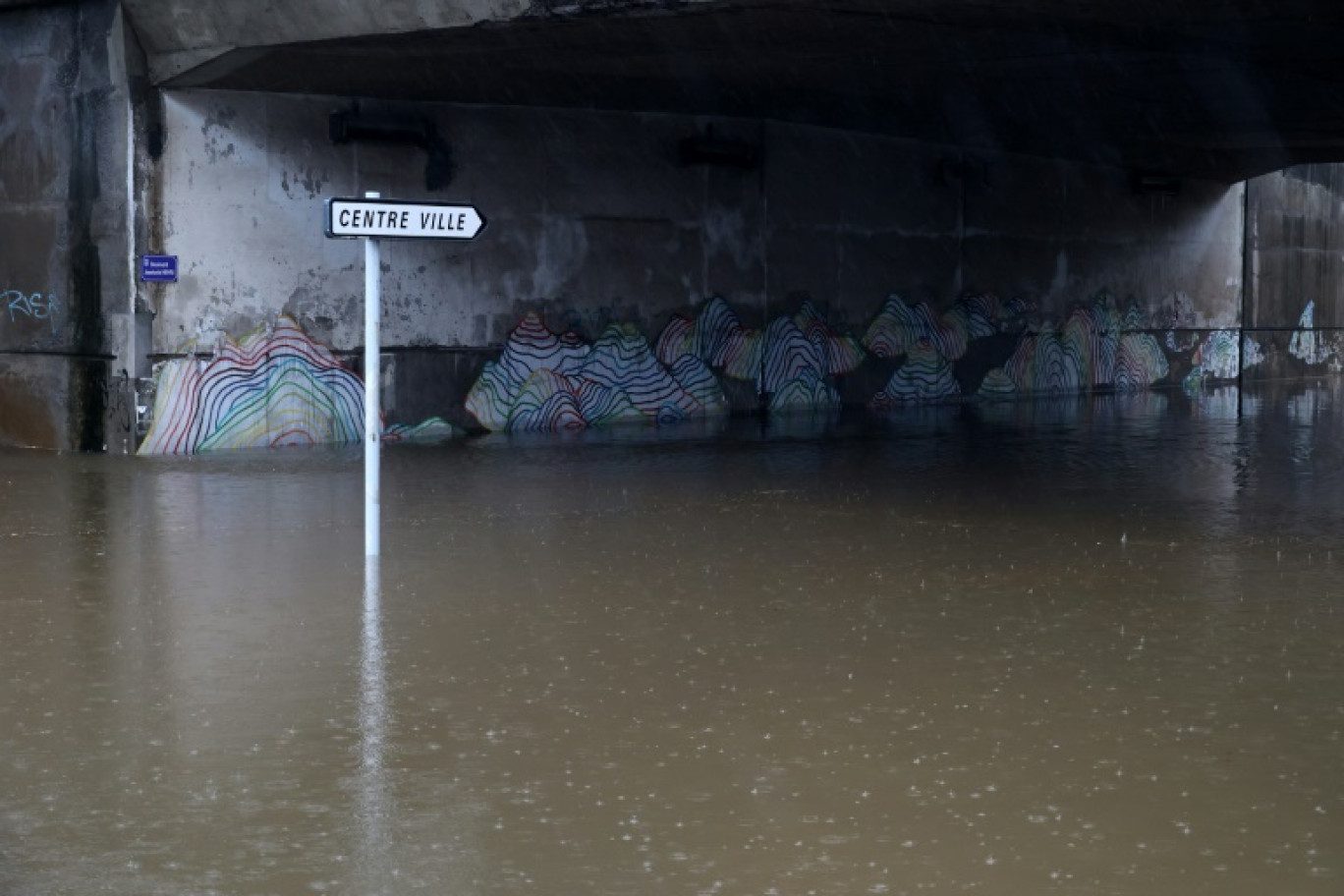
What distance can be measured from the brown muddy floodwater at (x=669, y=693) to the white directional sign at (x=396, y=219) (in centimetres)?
195

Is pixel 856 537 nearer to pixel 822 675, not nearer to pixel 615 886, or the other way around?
pixel 822 675

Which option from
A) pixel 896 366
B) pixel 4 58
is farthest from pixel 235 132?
pixel 896 366

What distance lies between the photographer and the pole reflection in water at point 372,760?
505 cm

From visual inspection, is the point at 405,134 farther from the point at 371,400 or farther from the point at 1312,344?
the point at 1312,344

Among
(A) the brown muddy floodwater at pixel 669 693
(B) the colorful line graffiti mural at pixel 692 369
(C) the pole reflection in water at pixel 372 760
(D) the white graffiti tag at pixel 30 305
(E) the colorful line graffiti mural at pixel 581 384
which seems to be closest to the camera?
(C) the pole reflection in water at pixel 372 760

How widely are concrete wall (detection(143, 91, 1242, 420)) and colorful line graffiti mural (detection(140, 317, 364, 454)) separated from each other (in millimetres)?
260

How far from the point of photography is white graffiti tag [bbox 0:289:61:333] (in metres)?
17.9

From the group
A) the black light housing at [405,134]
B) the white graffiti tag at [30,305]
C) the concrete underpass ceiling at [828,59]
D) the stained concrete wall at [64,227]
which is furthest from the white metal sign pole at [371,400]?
the white graffiti tag at [30,305]

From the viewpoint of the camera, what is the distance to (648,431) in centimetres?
2066

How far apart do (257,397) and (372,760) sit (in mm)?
12629

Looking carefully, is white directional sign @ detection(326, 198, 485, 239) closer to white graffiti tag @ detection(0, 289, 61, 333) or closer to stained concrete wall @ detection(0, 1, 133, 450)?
stained concrete wall @ detection(0, 1, 133, 450)

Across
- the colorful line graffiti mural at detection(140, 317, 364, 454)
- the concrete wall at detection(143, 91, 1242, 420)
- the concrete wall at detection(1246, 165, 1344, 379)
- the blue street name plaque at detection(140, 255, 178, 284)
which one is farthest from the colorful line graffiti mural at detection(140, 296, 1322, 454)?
the concrete wall at detection(1246, 165, 1344, 379)

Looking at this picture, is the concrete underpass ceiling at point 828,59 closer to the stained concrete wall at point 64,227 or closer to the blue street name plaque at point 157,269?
the stained concrete wall at point 64,227

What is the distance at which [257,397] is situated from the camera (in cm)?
1825
